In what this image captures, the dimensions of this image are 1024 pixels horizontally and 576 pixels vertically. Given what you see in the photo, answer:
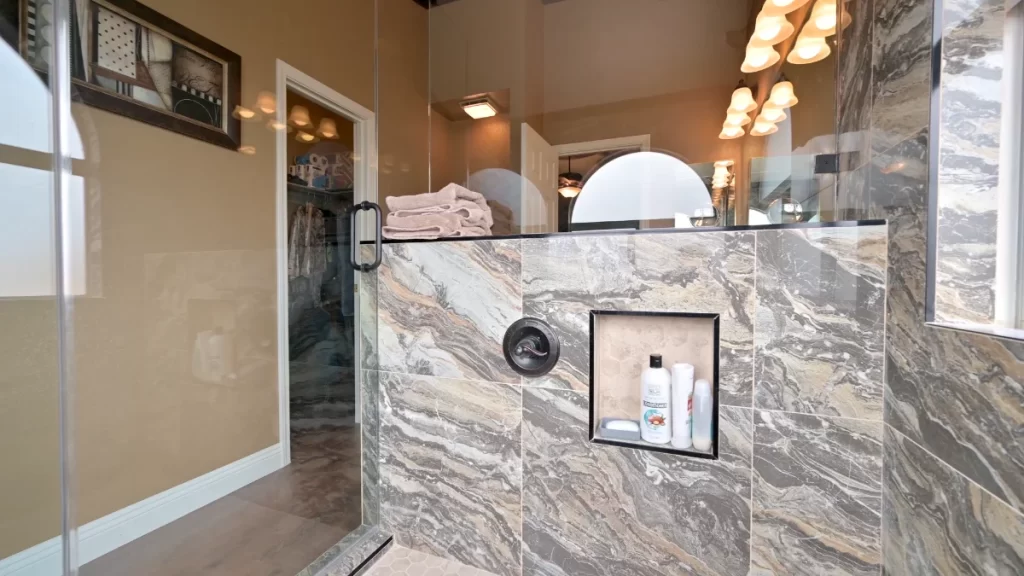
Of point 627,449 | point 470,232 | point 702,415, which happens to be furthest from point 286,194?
point 702,415

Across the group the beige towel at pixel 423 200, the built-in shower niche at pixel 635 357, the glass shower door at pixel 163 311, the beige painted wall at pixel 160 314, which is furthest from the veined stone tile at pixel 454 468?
the beige painted wall at pixel 160 314

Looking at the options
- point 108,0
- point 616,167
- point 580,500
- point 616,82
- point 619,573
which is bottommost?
point 619,573

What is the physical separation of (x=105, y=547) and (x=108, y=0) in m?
1.66

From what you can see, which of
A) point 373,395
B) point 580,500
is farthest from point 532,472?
point 373,395

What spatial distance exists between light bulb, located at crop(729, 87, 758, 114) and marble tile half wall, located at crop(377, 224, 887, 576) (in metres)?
0.93

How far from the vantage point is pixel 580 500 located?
1.15 metres

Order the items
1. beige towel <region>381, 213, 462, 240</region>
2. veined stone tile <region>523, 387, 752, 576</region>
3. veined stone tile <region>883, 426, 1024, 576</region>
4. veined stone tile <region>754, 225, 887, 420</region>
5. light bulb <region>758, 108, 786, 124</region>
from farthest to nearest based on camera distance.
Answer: light bulb <region>758, 108, 786, 124</region> → beige towel <region>381, 213, 462, 240</region> → veined stone tile <region>523, 387, 752, 576</region> → veined stone tile <region>754, 225, 887, 420</region> → veined stone tile <region>883, 426, 1024, 576</region>

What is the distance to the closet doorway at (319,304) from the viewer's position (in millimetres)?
1583

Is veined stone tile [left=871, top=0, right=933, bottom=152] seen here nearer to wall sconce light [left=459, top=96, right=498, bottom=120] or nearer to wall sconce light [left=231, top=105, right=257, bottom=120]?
wall sconce light [left=459, top=96, right=498, bottom=120]

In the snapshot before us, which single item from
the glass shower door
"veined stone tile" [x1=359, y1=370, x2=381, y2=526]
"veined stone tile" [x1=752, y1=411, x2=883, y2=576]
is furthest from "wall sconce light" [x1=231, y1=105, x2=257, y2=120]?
"veined stone tile" [x1=752, y1=411, x2=883, y2=576]

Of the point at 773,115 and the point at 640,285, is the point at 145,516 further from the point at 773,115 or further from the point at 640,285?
the point at 773,115

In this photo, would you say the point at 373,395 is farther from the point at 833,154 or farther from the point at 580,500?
the point at 833,154

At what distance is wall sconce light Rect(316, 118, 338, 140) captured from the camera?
208cm

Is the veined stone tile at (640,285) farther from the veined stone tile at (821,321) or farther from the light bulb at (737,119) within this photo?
the light bulb at (737,119)
